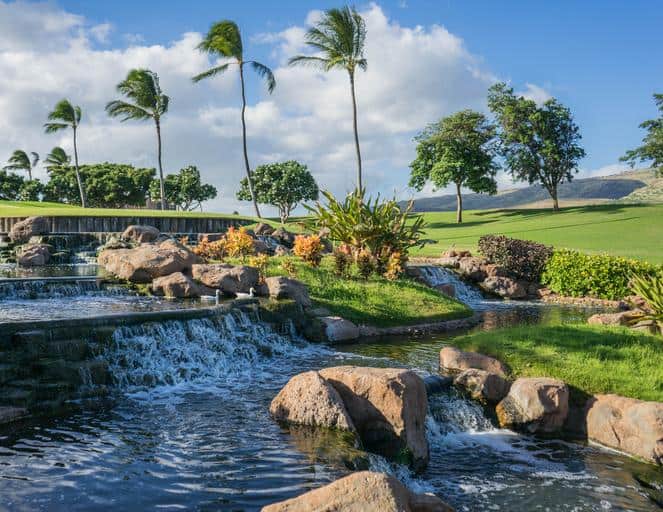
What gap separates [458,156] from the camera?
53781 mm

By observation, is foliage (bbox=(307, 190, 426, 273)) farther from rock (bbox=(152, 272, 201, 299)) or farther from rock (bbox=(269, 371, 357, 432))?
rock (bbox=(269, 371, 357, 432))

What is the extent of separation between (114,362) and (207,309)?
2.73 metres

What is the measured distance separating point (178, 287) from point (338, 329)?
447cm

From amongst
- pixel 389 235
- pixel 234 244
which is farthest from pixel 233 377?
pixel 389 235

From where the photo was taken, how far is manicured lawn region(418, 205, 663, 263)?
112 feet

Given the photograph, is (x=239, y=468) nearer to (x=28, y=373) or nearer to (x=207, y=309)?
(x=28, y=373)

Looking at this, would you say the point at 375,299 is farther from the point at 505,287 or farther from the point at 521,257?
the point at 521,257

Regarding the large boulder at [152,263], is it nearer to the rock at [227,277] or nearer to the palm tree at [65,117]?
the rock at [227,277]

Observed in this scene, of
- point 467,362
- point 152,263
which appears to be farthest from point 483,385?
point 152,263

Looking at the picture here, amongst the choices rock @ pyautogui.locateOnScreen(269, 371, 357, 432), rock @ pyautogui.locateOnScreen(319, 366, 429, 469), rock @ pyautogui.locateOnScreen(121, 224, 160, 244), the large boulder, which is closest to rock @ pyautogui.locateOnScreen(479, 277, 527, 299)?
the large boulder

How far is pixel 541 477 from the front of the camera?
22.0ft

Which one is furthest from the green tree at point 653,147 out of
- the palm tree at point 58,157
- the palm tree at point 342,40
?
the palm tree at point 58,157

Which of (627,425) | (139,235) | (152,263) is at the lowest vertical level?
(627,425)

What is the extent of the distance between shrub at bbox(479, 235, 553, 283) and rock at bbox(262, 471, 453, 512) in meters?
22.5
